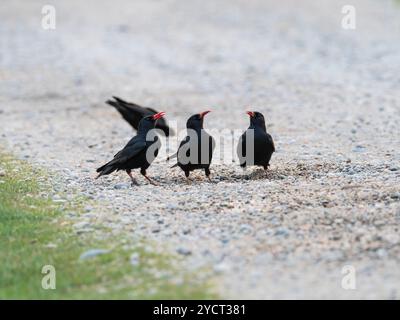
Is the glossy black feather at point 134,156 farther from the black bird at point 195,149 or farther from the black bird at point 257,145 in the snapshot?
the black bird at point 257,145

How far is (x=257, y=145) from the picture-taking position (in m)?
12.3

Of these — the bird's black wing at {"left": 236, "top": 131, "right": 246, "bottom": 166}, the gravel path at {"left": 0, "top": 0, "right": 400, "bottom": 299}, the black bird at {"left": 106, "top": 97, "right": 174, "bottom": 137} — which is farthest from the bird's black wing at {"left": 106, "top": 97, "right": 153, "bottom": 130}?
the bird's black wing at {"left": 236, "top": 131, "right": 246, "bottom": 166}

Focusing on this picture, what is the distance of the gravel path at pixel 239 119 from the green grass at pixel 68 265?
34 cm

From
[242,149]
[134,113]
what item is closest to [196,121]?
[242,149]

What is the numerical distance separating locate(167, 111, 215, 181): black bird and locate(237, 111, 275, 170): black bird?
49 centimetres

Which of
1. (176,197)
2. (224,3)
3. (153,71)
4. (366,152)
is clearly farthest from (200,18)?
(176,197)

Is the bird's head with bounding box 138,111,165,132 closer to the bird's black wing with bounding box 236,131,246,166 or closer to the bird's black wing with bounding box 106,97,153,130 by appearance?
the bird's black wing with bounding box 236,131,246,166

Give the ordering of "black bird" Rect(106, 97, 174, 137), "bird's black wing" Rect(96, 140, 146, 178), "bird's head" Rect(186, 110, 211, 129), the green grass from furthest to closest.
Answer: "black bird" Rect(106, 97, 174, 137), "bird's head" Rect(186, 110, 211, 129), "bird's black wing" Rect(96, 140, 146, 178), the green grass

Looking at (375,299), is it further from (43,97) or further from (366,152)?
(43,97)

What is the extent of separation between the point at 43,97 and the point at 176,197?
11.3m

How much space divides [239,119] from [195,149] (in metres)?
6.27

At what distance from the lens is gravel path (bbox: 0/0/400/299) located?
859 centimetres

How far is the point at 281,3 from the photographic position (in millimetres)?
36562

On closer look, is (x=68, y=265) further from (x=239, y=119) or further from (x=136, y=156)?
(x=239, y=119)
